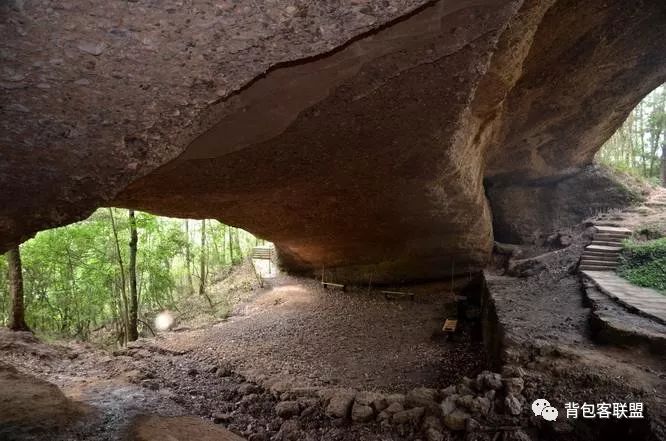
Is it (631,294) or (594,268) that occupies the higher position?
(594,268)

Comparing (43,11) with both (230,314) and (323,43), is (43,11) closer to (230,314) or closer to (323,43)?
(323,43)

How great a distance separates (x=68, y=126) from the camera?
2.84m

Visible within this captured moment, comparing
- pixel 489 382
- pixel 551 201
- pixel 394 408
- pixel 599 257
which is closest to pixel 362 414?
pixel 394 408

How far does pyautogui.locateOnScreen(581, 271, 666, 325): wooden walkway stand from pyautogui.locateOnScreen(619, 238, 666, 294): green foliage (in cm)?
26

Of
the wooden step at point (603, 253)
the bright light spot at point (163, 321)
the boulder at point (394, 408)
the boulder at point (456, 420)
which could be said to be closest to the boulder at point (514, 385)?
the boulder at point (456, 420)

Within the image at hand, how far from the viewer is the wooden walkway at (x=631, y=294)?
18.9ft

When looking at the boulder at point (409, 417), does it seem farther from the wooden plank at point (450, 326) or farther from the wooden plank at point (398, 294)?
the wooden plank at point (398, 294)

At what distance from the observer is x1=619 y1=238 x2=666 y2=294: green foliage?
760cm

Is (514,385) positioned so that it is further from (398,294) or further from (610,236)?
(610,236)

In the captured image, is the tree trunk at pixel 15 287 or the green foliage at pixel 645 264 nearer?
the tree trunk at pixel 15 287

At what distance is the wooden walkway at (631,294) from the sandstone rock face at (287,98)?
3212mm

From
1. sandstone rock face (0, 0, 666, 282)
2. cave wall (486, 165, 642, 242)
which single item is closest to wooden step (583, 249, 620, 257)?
cave wall (486, 165, 642, 242)

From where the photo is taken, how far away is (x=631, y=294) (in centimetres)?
684

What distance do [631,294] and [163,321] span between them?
14.6m
